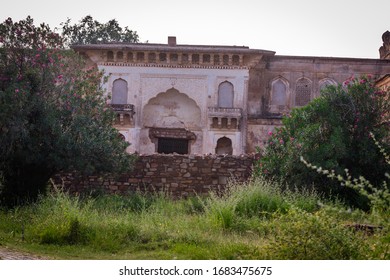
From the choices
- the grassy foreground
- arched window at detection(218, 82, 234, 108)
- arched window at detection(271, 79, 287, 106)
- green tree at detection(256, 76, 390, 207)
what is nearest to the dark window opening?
arched window at detection(218, 82, 234, 108)

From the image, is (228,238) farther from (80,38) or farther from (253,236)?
(80,38)

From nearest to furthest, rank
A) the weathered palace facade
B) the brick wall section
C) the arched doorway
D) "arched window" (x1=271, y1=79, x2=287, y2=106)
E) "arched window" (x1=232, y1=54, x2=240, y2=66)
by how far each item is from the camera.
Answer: the brick wall section, the weathered palace facade, "arched window" (x1=232, y1=54, x2=240, y2=66), the arched doorway, "arched window" (x1=271, y1=79, x2=287, y2=106)

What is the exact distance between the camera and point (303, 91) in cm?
2441

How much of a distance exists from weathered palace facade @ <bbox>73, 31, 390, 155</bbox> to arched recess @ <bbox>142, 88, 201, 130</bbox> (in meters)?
0.04

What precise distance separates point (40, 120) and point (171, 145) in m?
13.2

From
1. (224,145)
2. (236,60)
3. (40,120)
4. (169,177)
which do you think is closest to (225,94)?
(236,60)

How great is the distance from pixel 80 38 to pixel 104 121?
16.6m

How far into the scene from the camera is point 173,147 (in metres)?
23.9

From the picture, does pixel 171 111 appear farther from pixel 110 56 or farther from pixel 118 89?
pixel 110 56

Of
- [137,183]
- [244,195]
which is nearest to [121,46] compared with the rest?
[137,183]

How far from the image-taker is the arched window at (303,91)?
80.0ft

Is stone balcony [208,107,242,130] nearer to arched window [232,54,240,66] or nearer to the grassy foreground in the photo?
arched window [232,54,240,66]

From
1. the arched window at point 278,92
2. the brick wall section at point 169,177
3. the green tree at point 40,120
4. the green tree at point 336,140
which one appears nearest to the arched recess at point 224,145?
the arched window at point 278,92

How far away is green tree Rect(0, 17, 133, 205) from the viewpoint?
10531 millimetres
